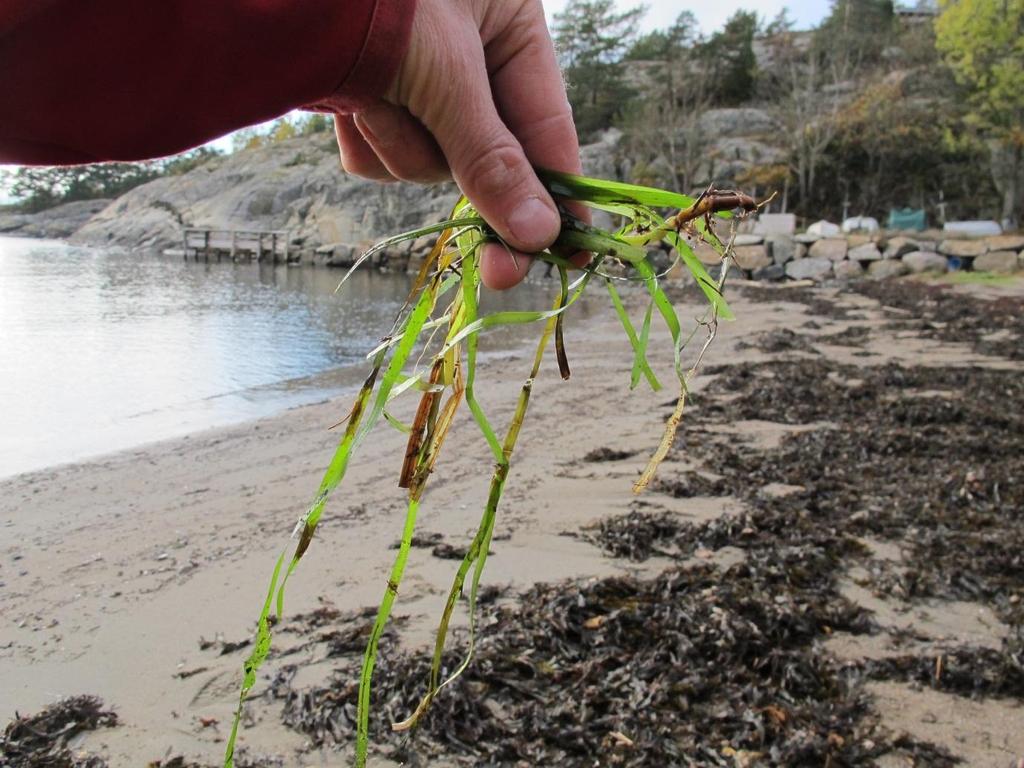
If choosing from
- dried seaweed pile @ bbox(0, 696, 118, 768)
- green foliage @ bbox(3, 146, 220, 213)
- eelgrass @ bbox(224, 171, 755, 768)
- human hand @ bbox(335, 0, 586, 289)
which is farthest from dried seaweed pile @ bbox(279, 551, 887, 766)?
green foliage @ bbox(3, 146, 220, 213)

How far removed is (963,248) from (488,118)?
2485 centimetres

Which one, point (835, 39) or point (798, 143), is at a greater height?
point (835, 39)

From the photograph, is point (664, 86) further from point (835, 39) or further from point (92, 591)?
point (92, 591)

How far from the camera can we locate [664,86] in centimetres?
4197

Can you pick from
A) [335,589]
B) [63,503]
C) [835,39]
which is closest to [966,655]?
[335,589]

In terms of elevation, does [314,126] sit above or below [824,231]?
above

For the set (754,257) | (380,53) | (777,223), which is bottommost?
(380,53)

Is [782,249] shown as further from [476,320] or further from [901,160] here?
[476,320]

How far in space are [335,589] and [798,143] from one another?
34.0 m

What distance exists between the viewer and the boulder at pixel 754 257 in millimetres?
24641

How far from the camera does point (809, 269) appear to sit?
78.1ft

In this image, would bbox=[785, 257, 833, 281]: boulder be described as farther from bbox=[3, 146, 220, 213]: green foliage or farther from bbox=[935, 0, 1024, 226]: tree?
bbox=[3, 146, 220, 213]: green foliage

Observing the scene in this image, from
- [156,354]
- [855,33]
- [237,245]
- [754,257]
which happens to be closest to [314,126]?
[237,245]

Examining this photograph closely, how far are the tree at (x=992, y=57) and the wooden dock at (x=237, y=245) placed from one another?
26659 mm
